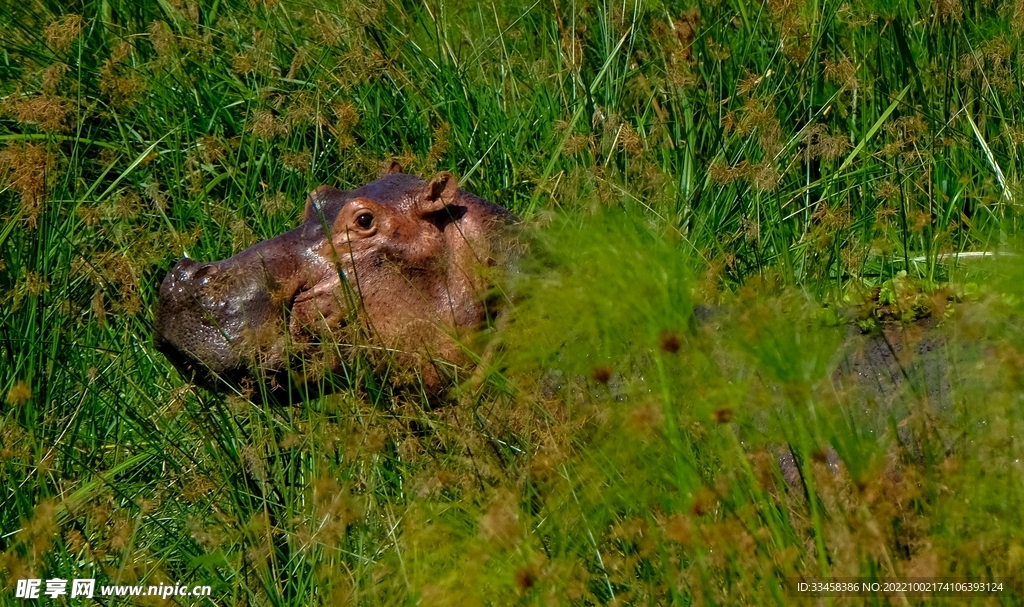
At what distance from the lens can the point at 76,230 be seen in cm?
472

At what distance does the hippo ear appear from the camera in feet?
11.4

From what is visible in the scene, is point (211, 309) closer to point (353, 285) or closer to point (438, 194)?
point (353, 285)

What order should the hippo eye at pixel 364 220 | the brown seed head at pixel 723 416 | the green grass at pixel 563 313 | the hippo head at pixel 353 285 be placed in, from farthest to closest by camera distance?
the hippo eye at pixel 364 220, the hippo head at pixel 353 285, the green grass at pixel 563 313, the brown seed head at pixel 723 416

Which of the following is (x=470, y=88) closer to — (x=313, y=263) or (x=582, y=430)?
(x=313, y=263)

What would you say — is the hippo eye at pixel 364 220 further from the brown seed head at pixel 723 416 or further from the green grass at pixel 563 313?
the brown seed head at pixel 723 416

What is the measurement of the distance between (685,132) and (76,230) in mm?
2145

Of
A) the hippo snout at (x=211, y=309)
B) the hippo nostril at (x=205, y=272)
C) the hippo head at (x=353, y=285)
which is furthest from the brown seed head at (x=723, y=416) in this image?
the hippo nostril at (x=205, y=272)

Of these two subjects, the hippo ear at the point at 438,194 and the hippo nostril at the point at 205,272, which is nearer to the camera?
the hippo nostril at the point at 205,272

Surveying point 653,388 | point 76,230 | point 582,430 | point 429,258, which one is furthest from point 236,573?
point 76,230

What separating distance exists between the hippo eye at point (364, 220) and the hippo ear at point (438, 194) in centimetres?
13

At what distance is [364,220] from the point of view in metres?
3.42

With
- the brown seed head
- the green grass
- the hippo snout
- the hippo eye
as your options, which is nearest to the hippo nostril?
the hippo snout

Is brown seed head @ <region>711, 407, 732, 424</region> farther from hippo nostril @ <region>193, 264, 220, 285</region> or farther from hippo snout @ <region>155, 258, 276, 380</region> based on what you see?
hippo nostril @ <region>193, 264, 220, 285</region>

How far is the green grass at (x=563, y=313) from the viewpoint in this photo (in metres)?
2.14
